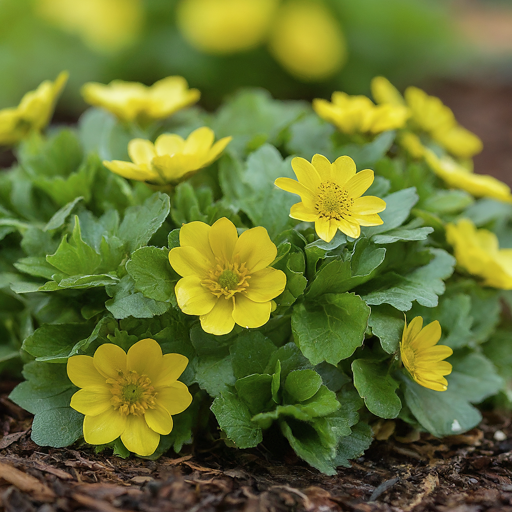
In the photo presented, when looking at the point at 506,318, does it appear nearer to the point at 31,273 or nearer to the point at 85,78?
the point at 31,273

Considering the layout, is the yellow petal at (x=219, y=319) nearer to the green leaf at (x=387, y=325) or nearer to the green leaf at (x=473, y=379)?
the green leaf at (x=387, y=325)

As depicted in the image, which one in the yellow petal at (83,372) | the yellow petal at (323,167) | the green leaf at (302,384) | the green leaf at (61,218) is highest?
the yellow petal at (323,167)

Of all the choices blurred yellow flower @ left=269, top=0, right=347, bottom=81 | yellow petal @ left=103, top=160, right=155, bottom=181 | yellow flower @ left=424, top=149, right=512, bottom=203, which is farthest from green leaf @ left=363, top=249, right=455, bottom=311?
blurred yellow flower @ left=269, top=0, right=347, bottom=81

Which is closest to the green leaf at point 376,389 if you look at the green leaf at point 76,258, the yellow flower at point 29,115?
the green leaf at point 76,258

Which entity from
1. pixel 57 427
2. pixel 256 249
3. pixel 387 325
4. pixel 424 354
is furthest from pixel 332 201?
pixel 57 427

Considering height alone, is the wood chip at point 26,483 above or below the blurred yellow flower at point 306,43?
below

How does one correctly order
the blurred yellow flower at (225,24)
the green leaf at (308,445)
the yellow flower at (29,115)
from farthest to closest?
the blurred yellow flower at (225,24) < the yellow flower at (29,115) < the green leaf at (308,445)

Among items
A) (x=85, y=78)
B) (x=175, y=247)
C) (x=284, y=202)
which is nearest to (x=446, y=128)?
(x=284, y=202)
